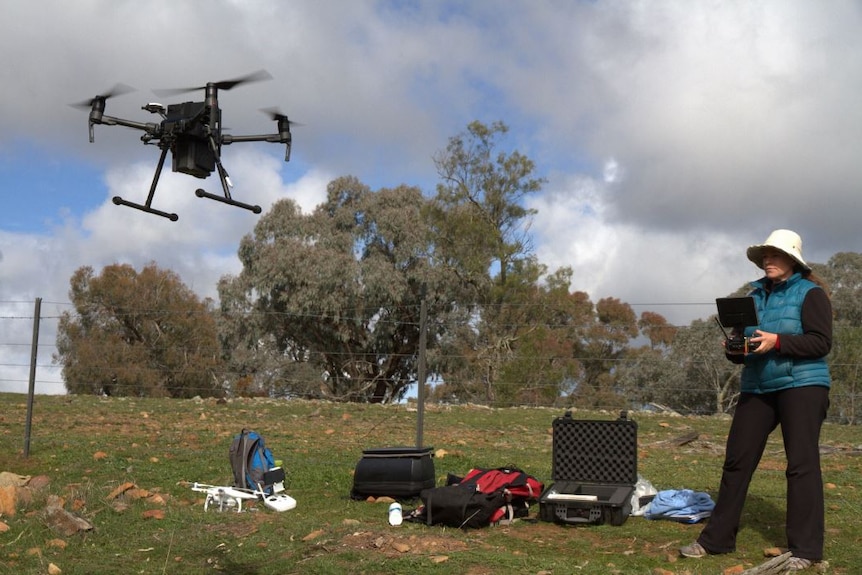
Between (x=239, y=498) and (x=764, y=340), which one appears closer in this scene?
(x=764, y=340)

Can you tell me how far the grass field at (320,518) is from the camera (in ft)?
21.5

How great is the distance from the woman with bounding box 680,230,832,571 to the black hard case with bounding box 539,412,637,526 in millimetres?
1293

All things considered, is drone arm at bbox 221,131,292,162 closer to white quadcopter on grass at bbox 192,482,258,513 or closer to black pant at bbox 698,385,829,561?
white quadcopter on grass at bbox 192,482,258,513

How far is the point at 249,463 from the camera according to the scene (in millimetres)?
8930

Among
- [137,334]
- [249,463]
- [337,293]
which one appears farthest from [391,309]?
[249,463]

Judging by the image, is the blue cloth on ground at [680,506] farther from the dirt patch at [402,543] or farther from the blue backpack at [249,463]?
the blue backpack at [249,463]

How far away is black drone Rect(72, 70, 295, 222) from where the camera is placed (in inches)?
324

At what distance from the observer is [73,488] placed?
9195 mm

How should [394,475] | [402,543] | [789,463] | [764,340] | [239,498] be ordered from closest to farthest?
1. [764,340]
2. [789,463]
3. [402,543]
4. [239,498]
5. [394,475]

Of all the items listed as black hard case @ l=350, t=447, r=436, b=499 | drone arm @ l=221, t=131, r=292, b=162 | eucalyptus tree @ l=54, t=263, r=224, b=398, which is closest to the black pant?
black hard case @ l=350, t=447, r=436, b=499

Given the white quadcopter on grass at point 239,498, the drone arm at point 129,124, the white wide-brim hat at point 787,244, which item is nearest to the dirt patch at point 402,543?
the white quadcopter on grass at point 239,498

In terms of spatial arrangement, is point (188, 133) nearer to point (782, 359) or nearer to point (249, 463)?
point (249, 463)

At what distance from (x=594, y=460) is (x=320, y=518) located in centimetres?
260

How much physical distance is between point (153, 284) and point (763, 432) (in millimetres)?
47332
